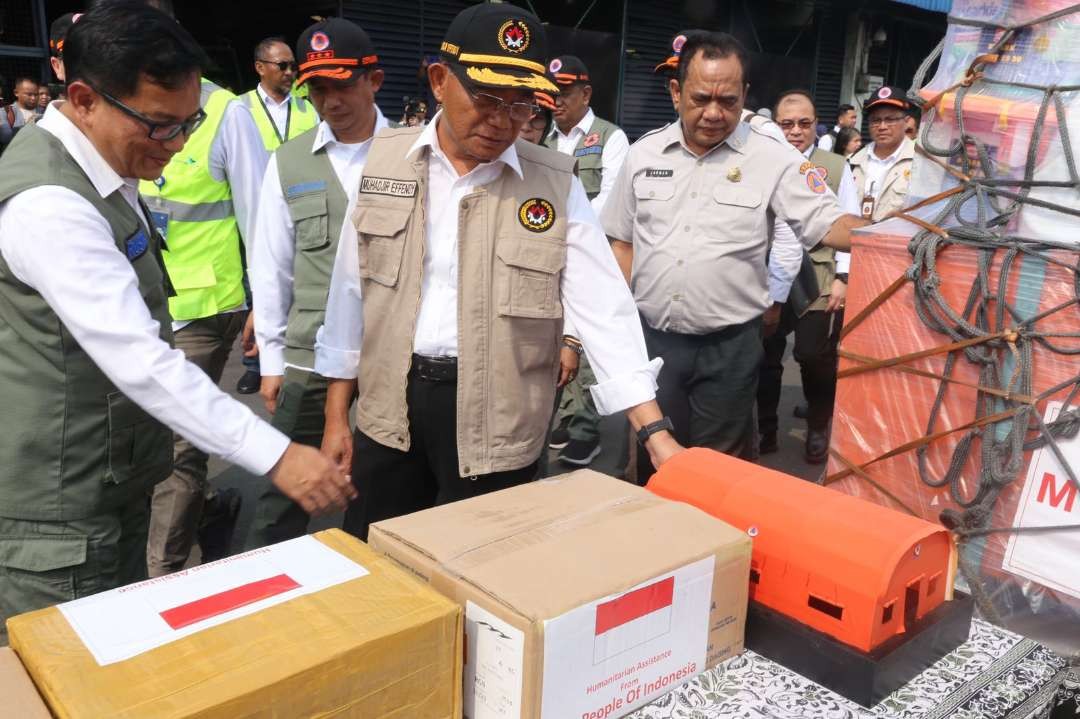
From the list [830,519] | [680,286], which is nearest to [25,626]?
[830,519]

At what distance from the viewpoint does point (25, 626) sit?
1.11 metres

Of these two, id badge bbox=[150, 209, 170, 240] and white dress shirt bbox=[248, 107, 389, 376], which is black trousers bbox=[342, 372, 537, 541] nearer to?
white dress shirt bbox=[248, 107, 389, 376]

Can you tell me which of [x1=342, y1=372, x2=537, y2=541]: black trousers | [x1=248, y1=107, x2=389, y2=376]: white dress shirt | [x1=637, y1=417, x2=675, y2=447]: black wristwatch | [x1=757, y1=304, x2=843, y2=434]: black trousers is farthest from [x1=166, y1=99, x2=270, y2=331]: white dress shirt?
[x1=757, y1=304, x2=843, y2=434]: black trousers

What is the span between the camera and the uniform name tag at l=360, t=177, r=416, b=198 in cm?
209

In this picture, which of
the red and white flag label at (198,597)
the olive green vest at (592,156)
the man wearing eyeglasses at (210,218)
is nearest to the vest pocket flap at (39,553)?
the red and white flag label at (198,597)

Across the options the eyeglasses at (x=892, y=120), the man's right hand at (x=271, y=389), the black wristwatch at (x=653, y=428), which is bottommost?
the man's right hand at (x=271, y=389)

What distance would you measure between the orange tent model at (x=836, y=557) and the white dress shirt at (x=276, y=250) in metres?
1.77

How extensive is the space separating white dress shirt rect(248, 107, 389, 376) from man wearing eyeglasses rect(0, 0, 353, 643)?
43.1 inches

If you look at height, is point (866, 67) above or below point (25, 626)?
above

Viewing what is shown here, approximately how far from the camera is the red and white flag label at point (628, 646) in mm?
1173

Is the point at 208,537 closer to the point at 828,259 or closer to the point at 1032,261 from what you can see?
the point at 1032,261

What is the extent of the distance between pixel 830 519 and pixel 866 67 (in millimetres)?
14482

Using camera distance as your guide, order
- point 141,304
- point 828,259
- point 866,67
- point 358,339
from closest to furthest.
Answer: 1. point 141,304
2. point 358,339
3. point 828,259
4. point 866,67

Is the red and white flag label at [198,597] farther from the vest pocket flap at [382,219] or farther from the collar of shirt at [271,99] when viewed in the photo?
the collar of shirt at [271,99]
